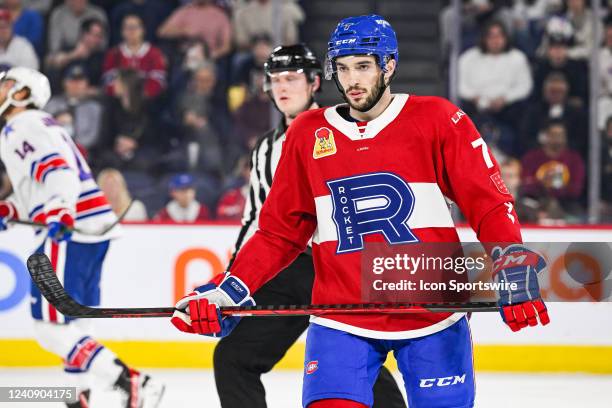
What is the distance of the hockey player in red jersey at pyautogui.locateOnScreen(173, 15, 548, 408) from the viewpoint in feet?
Result: 8.42

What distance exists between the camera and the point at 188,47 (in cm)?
728

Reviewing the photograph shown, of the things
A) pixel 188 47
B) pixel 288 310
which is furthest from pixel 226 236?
pixel 288 310

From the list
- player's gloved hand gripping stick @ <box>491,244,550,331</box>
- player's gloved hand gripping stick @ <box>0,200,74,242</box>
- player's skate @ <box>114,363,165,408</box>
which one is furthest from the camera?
player's skate @ <box>114,363,165,408</box>

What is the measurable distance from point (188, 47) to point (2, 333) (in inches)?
93.6

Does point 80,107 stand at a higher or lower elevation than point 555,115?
higher

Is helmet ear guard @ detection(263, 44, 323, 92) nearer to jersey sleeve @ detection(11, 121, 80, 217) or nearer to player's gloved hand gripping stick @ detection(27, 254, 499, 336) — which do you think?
jersey sleeve @ detection(11, 121, 80, 217)

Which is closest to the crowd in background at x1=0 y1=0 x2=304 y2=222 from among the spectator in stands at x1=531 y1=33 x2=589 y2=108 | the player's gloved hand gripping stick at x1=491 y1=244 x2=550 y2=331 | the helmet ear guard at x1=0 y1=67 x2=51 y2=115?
the spectator in stands at x1=531 y1=33 x2=589 y2=108

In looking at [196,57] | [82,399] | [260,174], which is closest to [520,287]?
[260,174]

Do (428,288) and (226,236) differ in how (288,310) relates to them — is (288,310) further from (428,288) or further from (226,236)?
(226,236)

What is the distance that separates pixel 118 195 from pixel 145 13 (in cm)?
140

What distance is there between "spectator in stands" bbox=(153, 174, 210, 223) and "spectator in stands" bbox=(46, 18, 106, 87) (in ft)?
3.49

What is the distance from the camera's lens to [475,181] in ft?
8.44

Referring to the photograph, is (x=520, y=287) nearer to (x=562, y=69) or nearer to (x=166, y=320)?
(x=166, y=320)

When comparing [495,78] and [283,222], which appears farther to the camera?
[495,78]
